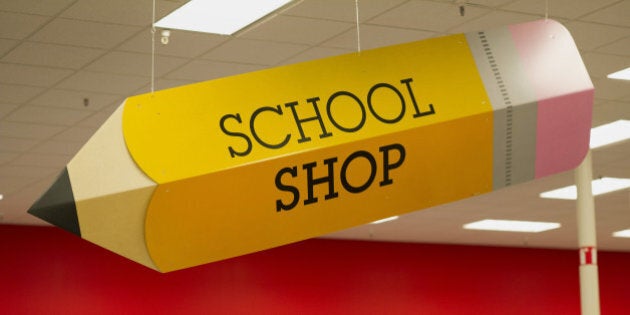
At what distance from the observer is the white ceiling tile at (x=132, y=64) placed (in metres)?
6.76

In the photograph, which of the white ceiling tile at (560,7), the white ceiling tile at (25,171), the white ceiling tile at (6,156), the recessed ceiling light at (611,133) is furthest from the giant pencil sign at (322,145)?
the white ceiling tile at (25,171)

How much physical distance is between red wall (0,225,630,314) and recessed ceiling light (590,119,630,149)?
551 centimetres

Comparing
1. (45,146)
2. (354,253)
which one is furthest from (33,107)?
(354,253)

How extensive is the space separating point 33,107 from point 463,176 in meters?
5.63

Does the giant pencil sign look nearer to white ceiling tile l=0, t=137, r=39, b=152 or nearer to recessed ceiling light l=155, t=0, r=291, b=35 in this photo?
recessed ceiling light l=155, t=0, r=291, b=35

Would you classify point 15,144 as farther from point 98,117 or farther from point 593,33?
point 593,33

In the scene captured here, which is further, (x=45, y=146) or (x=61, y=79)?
(x=45, y=146)

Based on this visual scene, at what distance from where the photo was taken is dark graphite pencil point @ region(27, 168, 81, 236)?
7.97 feet

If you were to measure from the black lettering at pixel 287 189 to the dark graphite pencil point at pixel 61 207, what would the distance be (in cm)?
50

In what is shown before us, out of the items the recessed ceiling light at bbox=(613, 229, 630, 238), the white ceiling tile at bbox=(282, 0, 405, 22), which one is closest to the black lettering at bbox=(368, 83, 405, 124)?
the white ceiling tile at bbox=(282, 0, 405, 22)

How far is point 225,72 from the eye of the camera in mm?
7234

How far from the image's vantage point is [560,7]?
604 centimetres

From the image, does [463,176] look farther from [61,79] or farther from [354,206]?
[61,79]

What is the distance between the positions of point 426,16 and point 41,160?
4.65 m
